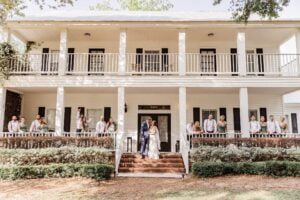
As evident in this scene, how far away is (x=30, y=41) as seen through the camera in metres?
15.1

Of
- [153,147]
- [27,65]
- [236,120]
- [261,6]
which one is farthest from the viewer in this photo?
[236,120]

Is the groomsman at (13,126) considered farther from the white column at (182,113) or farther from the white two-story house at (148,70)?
the white column at (182,113)

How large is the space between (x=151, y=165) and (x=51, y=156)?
3788 mm

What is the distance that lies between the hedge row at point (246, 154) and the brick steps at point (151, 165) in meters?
0.98

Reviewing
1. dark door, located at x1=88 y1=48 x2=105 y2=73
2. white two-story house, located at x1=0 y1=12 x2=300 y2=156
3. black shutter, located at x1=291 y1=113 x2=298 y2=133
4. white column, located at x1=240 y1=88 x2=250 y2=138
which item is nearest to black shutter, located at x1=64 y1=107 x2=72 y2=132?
white two-story house, located at x1=0 y1=12 x2=300 y2=156

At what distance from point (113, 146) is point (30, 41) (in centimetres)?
776

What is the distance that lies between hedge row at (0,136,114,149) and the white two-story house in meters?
1.04

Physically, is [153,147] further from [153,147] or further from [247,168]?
[247,168]

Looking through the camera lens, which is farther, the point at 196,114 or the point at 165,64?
the point at 165,64

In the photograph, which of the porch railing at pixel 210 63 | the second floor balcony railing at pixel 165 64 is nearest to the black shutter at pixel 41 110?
the second floor balcony railing at pixel 165 64

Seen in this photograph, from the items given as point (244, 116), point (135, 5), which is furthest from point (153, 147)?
point (135, 5)

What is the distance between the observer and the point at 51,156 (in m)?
10.6

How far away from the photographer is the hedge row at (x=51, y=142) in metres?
11.4

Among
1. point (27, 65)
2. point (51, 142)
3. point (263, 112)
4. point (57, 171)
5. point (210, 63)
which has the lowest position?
point (57, 171)
